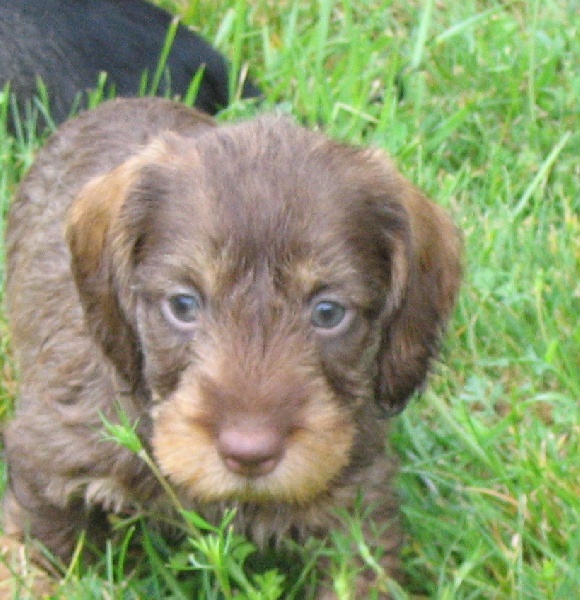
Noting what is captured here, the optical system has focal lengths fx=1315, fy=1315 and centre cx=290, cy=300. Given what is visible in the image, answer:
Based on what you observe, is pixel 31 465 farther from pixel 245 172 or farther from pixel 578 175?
pixel 578 175

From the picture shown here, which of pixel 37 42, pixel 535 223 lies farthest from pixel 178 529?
pixel 37 42

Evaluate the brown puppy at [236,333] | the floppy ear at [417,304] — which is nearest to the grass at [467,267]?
the brown puppy at [236,333]

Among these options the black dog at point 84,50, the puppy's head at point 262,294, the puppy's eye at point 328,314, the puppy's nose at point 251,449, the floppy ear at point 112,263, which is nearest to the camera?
the puppy's nose at point 251,449

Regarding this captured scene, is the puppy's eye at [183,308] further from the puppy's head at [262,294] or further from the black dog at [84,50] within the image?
the black dog at [84,50]

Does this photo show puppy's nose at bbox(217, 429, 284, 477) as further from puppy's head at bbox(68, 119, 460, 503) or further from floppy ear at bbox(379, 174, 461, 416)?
floppy ear at bbox(379, 174, 461, 416)

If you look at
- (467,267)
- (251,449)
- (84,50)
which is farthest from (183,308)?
(84,50)

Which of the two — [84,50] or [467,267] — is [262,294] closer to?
[467,267]

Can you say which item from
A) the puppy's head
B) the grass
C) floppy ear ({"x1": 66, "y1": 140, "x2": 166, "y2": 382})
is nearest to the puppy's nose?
the puppy's head
